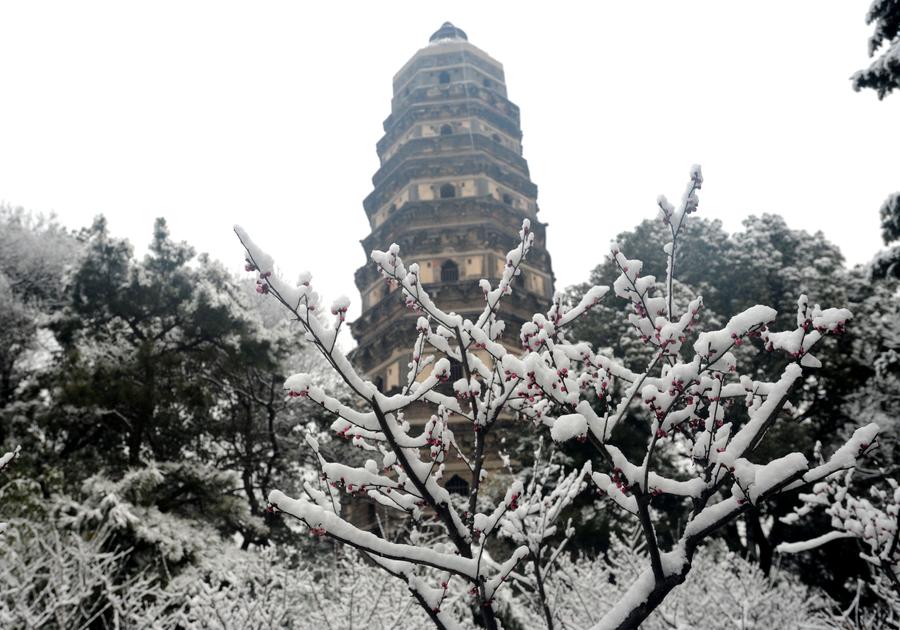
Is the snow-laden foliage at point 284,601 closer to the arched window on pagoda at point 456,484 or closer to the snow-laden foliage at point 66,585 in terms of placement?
the snow-laden foliage at point 66,585

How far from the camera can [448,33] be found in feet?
103

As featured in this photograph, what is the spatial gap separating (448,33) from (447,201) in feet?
41.5

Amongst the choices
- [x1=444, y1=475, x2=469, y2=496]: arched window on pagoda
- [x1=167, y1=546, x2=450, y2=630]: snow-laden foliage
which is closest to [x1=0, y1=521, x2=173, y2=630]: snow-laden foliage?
[x1=167, y1=546, x2=450, y2=630]: snow-laden foliage

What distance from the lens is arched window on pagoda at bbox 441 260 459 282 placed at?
22.2 metres

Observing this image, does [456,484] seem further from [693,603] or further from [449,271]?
[693,603]

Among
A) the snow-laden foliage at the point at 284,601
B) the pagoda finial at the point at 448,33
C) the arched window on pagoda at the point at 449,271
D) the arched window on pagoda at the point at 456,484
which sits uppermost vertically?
the pagoda finial at the point at 448,33

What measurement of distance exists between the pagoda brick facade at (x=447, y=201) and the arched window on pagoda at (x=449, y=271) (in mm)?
35

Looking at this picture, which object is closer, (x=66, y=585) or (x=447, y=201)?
(x=66, y=585)

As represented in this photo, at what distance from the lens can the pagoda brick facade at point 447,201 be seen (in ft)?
70.0

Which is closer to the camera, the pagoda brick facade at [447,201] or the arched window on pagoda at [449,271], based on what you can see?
the pagoda brick facade at [447,201]

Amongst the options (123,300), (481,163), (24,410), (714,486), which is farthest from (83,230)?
(714,486)

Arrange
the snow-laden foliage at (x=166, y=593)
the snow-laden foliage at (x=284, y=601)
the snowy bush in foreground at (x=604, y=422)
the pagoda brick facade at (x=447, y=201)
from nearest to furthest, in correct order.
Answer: the snowy bush in foreground at (x=604, y=422)
the snow-laden foliage at (x=284, y=601)
the snow-laden foliage at (x=166, y=593)
the pagoda brick facade at (x=447, y=201)

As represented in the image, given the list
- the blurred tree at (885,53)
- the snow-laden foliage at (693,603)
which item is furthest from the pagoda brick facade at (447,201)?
the blurred tree at (885,53)

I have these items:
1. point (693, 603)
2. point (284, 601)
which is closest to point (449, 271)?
point (693, 603)
